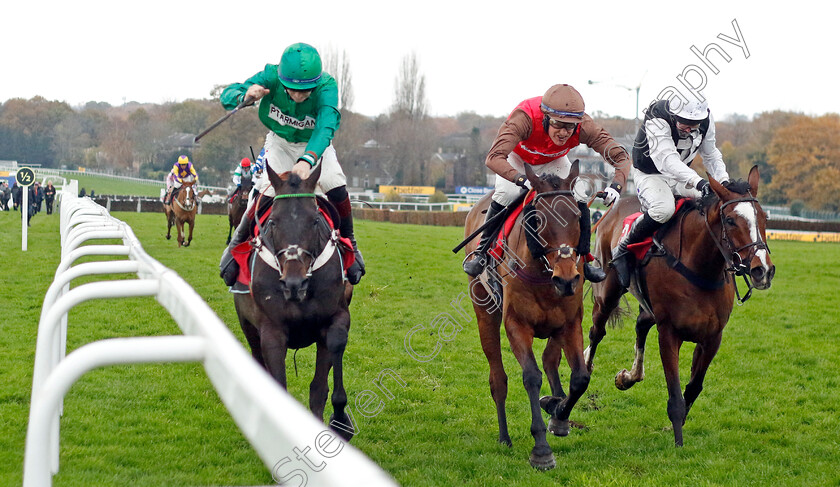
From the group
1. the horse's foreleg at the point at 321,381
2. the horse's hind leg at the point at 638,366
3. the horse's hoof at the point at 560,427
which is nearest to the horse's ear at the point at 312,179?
the horse's foreleg at the point at 321,381

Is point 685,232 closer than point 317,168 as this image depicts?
No

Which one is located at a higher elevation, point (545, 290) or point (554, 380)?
point (545, 290)

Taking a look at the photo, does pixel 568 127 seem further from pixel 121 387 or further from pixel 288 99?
pixel 121 387

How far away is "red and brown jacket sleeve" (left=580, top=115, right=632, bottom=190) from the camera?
518 cm

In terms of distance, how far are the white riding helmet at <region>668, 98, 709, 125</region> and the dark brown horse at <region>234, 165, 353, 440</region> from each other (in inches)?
107

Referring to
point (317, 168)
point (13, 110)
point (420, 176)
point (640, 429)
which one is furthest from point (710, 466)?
point (13, 110)

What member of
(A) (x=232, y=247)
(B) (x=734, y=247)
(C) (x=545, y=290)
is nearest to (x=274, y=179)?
(A) (x=232, y=247)

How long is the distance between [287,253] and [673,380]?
9.19 feet

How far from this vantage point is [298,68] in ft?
15.4

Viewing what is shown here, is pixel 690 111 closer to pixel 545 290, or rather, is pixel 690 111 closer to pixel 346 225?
pixel 545 290

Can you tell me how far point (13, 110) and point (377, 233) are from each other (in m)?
62.4

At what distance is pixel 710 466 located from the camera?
15.4 ft

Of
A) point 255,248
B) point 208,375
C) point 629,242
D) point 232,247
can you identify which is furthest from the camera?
point 629,242

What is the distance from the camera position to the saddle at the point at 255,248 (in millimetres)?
4664
